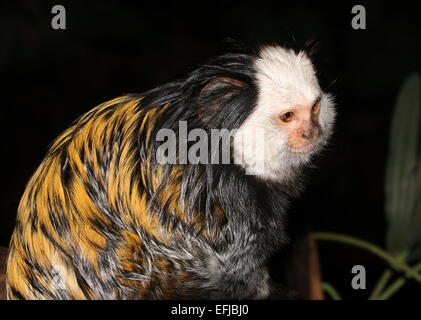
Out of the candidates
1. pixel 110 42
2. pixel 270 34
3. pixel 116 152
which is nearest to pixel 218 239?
pixel 116 152

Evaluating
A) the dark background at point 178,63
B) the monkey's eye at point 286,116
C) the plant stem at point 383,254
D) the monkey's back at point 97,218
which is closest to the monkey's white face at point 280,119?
the monkey's eye at point 286,116

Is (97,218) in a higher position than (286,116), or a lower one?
lower

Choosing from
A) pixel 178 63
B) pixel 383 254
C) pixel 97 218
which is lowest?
pixel 383 254

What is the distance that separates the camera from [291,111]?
1703 mm

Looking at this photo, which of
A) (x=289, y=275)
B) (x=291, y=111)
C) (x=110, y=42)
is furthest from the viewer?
(x=110, y=42)

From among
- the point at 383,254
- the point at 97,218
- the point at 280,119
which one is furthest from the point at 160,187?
the point at 383,254

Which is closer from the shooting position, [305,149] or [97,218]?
[97,218]

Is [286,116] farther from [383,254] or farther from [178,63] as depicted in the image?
[178,63]

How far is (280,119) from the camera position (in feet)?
5.59

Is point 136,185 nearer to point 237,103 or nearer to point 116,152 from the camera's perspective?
point 116,152

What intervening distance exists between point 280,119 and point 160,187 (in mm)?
411

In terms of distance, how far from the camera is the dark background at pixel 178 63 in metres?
3.60
